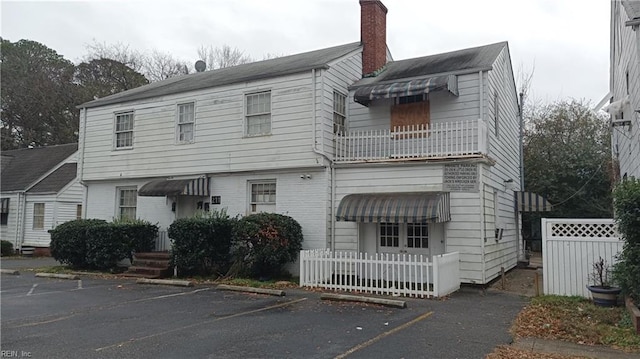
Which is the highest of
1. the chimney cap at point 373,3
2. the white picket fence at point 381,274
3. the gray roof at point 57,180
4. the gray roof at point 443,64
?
the chimney cap at point 373,3

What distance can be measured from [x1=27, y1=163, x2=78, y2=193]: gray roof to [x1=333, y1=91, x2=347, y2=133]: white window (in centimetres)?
1639

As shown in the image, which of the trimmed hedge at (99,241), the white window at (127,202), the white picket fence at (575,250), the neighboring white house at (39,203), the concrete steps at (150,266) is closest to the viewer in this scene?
the white picket fence at (575,250)

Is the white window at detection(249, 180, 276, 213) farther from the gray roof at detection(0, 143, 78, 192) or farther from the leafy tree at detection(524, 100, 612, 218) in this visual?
the leafy tree at detection(524, 100, 612, 218)

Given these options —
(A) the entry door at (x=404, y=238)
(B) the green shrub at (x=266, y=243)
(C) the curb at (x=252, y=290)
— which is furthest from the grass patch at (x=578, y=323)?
(B) the green shrub at (x=266, y=243)

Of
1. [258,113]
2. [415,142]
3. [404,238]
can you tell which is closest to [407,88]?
[415,142]

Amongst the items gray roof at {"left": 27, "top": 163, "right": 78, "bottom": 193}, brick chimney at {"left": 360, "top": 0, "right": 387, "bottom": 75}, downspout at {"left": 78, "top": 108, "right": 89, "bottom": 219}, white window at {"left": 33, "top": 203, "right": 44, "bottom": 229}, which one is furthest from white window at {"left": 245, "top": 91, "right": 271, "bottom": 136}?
white window at {"left": 33, "top": 203, "right": 44, "bottom": 229}

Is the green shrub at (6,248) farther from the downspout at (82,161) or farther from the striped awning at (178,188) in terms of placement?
the striped awning at (178,188)

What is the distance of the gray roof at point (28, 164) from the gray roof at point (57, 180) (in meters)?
0.46

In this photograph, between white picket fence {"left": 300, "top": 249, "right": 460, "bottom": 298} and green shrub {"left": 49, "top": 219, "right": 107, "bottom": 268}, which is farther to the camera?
green shrub {"left": 49, "top": 219, "right": 107, "bottom": 268}

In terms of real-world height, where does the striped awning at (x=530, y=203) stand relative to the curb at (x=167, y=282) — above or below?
above

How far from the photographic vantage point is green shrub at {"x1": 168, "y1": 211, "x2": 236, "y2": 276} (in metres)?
13.5

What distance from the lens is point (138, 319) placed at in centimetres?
821

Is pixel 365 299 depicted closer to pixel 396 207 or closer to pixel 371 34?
pixel 396 207

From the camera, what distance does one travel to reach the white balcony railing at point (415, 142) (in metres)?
12.1
